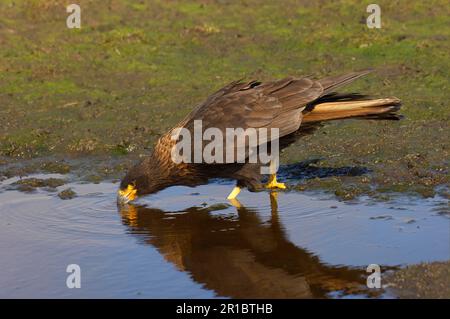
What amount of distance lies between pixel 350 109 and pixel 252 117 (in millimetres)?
984

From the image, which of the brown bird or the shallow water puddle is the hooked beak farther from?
the shallow water puddle

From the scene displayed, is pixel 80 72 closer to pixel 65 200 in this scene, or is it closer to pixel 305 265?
pixel 65 200

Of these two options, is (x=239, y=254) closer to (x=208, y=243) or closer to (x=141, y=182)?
(x=208, y=243)

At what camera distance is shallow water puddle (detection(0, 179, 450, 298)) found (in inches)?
275

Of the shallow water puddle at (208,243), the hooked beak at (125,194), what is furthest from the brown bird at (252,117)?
the shallow water puddle at (208,243)

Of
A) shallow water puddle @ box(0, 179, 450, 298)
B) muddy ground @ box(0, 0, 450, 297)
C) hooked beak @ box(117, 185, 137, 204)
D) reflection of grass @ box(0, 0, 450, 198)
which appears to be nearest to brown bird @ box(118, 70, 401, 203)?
hooked beak @ box(117, 185, 137, 204)

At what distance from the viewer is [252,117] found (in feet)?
30.0

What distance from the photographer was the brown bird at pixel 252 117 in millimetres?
9094

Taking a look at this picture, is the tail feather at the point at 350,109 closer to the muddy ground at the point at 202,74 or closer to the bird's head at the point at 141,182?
the muddy ground at the point at 202,74

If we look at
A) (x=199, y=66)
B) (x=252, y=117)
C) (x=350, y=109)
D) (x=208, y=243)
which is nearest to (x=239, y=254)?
(x=208, y=243)

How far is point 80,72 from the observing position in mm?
14609

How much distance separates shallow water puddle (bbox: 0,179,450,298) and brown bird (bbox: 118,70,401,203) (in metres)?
0.31

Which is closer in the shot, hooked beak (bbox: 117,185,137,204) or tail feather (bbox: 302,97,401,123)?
tail feather (bbox: 302,97,401,123)
